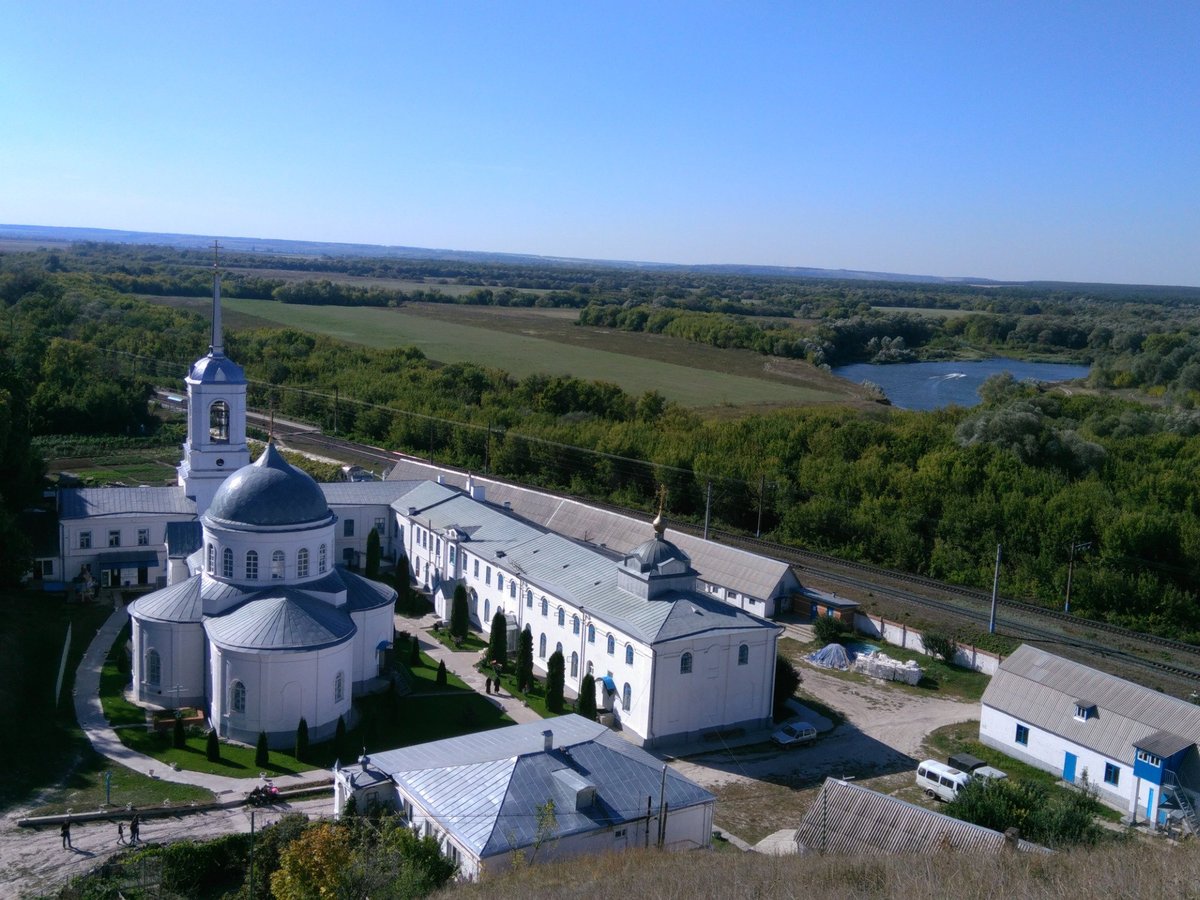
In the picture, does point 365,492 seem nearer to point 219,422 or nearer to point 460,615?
point 219,422

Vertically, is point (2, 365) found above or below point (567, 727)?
above

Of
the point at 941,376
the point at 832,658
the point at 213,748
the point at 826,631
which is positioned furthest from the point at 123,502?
the point at 941,376

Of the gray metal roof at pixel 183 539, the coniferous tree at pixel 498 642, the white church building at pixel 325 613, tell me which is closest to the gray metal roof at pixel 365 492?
the white church building at pixel 325 613

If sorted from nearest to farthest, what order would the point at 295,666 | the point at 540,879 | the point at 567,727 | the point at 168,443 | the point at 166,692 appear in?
the point at 540,879 → the point at 567,727 → the point at 295,666 → the point at 166,692 → the point at 168,443

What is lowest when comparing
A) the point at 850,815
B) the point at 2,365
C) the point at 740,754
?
the point at 740,754

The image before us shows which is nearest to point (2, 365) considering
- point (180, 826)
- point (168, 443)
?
point (168, 443)

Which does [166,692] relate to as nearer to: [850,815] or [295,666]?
[295,666]
